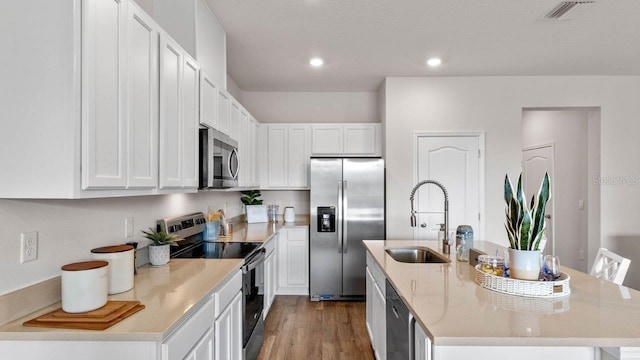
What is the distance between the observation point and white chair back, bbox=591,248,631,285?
198 centimetres

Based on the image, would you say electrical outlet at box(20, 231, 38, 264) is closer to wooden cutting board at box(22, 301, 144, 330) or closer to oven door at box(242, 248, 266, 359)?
wooden cutting board at box(22, 301, 144, 330)

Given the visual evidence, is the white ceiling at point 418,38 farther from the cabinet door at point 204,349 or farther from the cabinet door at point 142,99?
the cabinet door at point 204,349

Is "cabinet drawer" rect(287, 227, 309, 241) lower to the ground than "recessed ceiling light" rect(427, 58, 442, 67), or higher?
lower

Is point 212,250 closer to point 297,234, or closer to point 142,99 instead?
point 142,99

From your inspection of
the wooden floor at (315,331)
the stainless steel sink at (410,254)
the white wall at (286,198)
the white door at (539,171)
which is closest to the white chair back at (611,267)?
the stainless steel sink at (410,254)

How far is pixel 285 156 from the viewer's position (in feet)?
15.4

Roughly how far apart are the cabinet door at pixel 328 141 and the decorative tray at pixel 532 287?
10.6 feet

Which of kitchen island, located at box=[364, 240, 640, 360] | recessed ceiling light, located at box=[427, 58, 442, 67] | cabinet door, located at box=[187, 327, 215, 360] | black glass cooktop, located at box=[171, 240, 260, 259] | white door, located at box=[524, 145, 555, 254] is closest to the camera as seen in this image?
kitchen island, located at box=[364, 240, 640, 360]

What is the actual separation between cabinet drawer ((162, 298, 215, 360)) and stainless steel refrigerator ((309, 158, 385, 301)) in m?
2.52

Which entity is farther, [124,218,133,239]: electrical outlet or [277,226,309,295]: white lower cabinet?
[277,226,309,295]: white lower cabinet

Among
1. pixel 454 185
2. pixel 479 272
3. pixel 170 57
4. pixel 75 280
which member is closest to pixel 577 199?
pixel 454 185

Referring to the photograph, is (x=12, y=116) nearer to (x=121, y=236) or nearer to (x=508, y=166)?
(x=121, y=236)

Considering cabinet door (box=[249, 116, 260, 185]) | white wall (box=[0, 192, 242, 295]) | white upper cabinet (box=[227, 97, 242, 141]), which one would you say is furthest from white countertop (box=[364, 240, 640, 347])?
cabinet door (box=[249, 116, 260, 185])

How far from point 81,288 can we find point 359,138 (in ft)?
12.3
